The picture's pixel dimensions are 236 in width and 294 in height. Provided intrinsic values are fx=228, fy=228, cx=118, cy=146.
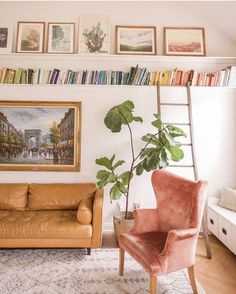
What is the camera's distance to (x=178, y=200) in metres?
2.03

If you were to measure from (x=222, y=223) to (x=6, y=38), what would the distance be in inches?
152

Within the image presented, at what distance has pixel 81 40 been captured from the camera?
338 cm

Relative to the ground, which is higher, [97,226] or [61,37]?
[61,37]

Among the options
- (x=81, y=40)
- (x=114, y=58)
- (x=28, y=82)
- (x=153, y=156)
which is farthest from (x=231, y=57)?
(x=28, y=82)

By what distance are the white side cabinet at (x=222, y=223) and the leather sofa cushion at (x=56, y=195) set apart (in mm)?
1567

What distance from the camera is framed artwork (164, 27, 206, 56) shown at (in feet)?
11.2

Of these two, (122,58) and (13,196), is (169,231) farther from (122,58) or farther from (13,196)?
(122,58)

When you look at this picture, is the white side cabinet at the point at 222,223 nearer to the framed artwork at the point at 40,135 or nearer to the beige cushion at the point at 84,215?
the beige cushion at the point at 84,215

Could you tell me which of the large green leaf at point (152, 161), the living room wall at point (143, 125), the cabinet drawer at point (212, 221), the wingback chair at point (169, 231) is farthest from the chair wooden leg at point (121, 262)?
the cabinet drawer at point (212, 221)

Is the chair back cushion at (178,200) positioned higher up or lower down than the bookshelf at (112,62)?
lower down

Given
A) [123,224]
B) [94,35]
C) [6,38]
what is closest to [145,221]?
[123,224]

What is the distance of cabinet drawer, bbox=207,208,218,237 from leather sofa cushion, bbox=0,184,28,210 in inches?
95.3

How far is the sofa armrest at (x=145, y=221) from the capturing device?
212cm

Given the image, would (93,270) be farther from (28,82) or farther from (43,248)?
(28,82)
